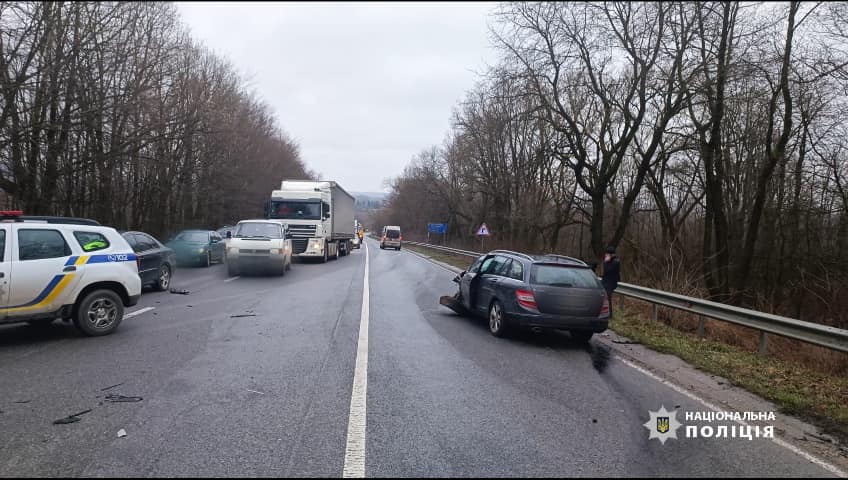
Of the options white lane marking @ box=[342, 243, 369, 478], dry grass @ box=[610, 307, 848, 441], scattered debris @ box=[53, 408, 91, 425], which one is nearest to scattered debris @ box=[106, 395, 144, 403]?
scattered debris @ box=[53, 408, 91, 425]

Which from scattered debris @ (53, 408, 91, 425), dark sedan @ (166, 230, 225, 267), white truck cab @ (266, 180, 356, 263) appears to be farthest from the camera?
white truck cab @ (266, 180, 356, 263)

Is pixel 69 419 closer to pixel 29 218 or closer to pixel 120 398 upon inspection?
pixel 120 398

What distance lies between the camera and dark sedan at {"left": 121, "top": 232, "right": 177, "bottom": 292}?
12875 mm

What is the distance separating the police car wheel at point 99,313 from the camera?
754 cm

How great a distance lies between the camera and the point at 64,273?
287 inches

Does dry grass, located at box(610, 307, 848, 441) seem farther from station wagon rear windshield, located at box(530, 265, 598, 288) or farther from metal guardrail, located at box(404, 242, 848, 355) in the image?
station wagon rear windshield, located at box(530, 265, 598, 288)

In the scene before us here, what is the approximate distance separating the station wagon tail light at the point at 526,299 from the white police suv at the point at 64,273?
6.00 m

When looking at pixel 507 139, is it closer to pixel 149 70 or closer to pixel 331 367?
pixel 149 70

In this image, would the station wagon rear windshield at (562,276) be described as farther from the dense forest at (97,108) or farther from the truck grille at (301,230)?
the truck grille at (301,230)

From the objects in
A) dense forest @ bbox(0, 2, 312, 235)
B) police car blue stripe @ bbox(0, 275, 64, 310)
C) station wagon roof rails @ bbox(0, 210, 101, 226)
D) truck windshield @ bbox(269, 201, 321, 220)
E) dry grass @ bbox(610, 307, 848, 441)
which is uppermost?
dense forest @ bbox(0, 2, 312, 235)

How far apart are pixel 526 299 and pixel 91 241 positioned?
21.8ft

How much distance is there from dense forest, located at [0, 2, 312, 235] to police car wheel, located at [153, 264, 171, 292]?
→ 632cm

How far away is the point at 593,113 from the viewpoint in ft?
82.0

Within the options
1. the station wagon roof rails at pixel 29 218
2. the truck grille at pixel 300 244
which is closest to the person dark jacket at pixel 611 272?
the station wagon roof rails at pixel 29 218
